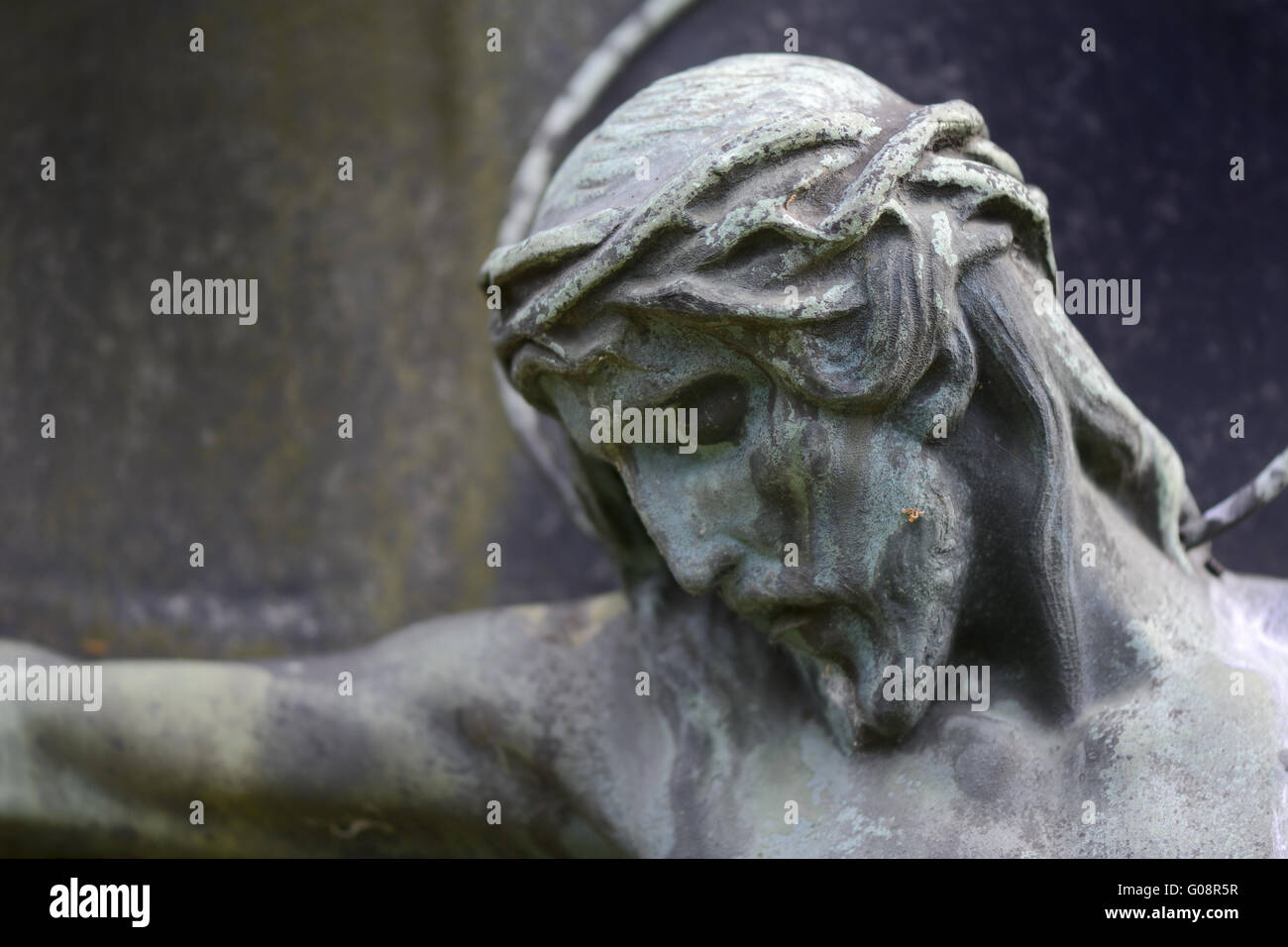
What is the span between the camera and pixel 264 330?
2.22m

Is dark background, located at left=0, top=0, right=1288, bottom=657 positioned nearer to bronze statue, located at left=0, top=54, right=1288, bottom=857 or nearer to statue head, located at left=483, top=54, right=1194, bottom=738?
bronze statue, located at left=0, top=54, right=1288, bottom=857

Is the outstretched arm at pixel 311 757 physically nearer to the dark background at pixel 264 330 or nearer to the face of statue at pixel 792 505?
the face of statue at pixel 792 505

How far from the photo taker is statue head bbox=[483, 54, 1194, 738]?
1.08m

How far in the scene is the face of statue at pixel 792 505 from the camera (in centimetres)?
112

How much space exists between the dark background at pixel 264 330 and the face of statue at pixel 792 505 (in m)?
0.97

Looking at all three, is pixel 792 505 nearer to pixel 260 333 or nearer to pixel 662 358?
pixel 662 358

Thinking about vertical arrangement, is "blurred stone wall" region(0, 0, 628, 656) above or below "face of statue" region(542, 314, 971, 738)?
above

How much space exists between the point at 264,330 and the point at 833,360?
132 centimetres

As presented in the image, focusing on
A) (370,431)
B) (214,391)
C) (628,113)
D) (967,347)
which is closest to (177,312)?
(214,391)

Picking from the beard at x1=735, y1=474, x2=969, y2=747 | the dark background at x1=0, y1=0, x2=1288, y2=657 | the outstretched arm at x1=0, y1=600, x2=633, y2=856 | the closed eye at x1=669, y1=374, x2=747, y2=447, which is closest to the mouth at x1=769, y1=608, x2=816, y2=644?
the beard at x1=735, y1=474, x2=969, y2=747

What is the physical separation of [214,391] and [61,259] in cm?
29

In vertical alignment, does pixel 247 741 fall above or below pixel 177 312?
below

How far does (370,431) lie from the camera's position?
7.30 feet
